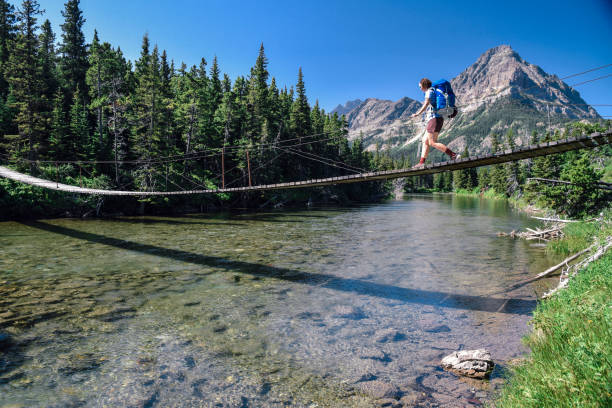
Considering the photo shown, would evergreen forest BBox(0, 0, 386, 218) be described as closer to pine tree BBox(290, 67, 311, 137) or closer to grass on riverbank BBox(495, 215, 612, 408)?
pine tree BBox(290, 67, 311, 137)

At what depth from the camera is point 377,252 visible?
15.8 meters

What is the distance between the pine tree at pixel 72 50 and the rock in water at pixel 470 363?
62.2 metres

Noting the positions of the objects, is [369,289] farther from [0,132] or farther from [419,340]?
[0,132]

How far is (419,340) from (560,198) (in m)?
18.6

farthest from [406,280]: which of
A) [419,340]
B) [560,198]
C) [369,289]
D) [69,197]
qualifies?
[69,197]

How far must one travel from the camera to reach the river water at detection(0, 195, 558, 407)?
16.3 feet

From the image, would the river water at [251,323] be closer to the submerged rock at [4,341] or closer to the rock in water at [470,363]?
the submerged rock at [4,341]

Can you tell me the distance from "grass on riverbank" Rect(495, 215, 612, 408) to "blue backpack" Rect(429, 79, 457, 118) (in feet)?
13.7

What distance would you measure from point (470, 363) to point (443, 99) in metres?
5.00

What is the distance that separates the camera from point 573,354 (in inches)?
154

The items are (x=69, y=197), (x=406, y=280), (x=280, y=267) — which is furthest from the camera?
(x=69, y=197)

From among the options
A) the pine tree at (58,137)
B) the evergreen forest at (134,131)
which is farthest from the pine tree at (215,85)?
the pine tree at (58,137)

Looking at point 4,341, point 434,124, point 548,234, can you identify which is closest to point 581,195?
point 548,234

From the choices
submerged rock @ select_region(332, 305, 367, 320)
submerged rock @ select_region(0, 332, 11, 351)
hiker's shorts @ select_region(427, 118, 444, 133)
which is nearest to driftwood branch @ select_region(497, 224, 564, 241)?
submerged rock @ select_region(332, 305, 367, 320)
